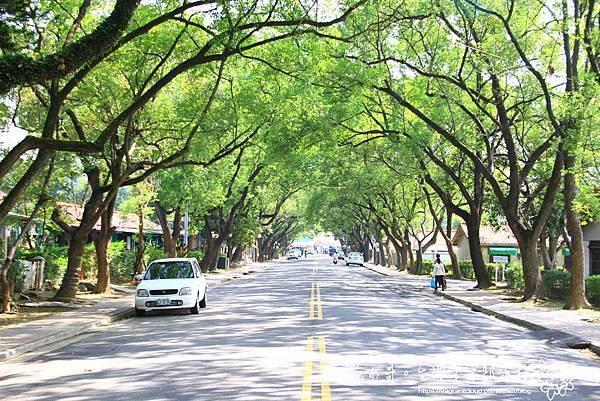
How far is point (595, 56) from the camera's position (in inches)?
739

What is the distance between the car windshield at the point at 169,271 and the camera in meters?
19.2

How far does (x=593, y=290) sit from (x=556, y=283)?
2.33 m

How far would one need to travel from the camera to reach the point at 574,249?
19703mm

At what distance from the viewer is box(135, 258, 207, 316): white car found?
711 inches

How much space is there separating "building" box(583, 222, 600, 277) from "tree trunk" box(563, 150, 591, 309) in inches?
628

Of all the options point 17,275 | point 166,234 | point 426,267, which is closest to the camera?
point 17,275

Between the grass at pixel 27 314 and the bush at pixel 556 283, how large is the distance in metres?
16.4

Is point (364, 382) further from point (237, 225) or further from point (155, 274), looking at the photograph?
point (237, 225)

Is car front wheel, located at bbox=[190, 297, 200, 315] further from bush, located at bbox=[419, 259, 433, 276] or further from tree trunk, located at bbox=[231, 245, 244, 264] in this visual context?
tree trunk, located at bbox=[231, 245, 244, 264]

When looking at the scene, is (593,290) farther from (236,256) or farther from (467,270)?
(236,256)

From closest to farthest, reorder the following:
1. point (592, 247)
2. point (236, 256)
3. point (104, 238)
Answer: point (104, 238)
point (592, 247)
point (236, 256)

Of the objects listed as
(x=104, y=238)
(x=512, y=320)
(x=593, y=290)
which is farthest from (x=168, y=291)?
(x=593, y=290)

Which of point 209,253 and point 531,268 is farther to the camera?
point 209,253


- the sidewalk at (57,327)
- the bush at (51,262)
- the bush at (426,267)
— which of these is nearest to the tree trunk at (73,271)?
the sidewalk at (57,327)
